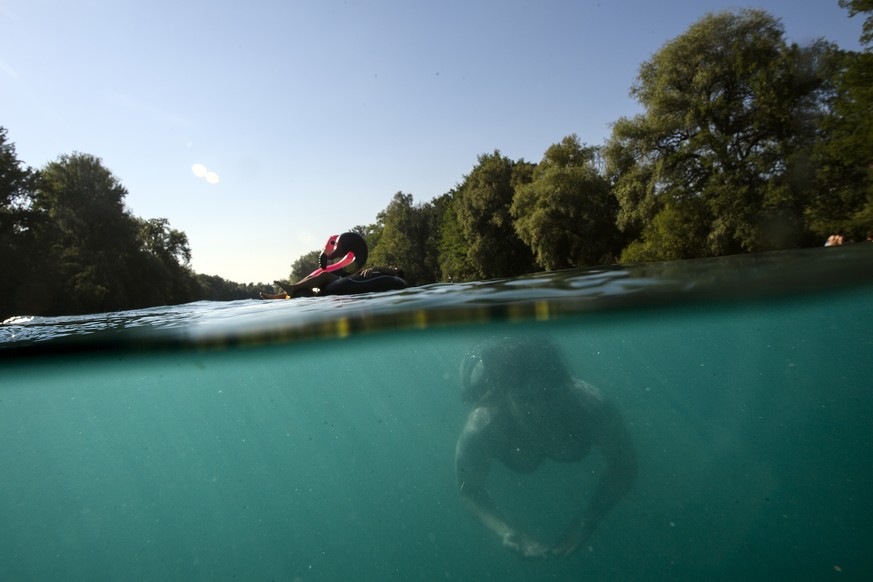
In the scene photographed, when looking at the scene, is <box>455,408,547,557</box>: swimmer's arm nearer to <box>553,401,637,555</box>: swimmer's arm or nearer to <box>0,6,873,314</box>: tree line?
<box>553,401,637,555</box>: swimmer's arm

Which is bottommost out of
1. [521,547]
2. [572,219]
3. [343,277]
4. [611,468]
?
[521,547]

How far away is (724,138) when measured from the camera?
1061 inches

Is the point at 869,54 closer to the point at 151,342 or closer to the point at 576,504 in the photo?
the point at 576,504

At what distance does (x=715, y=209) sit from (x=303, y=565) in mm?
31190

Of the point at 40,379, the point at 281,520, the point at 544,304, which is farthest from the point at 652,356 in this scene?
the point at 281,520

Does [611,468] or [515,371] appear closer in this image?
[611,468]

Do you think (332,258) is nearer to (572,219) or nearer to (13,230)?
(572,219)

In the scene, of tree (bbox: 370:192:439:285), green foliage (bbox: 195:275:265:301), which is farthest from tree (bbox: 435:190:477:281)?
green foliage (bbox: 195:275:265:301)

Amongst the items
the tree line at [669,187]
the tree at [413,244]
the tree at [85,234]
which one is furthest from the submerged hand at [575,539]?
the tree at [413,244]

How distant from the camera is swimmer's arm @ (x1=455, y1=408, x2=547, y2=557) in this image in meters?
7.84

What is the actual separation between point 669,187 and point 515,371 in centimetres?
2351

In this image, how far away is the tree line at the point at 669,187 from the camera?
2338cm

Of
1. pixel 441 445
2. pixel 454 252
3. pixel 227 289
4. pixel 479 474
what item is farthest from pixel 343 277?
pixel 227 289

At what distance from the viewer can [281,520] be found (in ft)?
117
